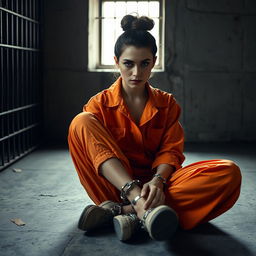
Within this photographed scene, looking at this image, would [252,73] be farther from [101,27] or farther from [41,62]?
[41,62]

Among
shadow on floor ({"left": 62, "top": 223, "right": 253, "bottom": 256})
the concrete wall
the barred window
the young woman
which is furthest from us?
the barred window

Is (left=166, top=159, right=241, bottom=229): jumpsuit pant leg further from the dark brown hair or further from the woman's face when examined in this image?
the dark brown hair

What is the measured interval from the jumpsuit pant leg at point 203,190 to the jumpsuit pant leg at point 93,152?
0.98 ft

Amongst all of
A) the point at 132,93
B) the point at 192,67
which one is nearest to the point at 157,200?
the point at 132,93

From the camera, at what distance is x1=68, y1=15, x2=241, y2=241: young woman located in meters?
2.30

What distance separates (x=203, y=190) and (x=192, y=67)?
3479 mm

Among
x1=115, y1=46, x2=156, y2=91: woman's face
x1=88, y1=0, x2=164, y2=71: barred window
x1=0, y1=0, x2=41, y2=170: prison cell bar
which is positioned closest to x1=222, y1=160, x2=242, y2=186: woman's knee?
x1=115, y1=46, x2=156, y2=91: woman's face

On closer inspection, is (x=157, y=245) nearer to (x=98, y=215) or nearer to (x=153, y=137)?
(x=98, y=215)

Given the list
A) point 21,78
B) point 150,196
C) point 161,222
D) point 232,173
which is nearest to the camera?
point 161,222

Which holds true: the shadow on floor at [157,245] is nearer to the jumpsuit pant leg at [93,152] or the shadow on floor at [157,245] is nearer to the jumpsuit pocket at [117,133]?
the jumpsuit pant leg at [93,152]

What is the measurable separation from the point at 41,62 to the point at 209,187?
12.2 ft

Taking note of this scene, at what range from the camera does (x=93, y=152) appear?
7.77 ft

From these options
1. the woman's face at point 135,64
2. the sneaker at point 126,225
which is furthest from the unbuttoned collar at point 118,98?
the sneaker at point 126,225

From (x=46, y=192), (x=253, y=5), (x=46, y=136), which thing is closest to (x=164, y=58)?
(x=253, y=5)
